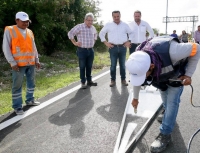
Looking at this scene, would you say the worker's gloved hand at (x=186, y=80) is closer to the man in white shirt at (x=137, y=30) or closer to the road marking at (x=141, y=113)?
the road marking at (x=141, y=113)

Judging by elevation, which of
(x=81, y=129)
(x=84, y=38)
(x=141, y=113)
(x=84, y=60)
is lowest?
(x=81, y=129)

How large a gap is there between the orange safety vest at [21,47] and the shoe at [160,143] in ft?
9.01

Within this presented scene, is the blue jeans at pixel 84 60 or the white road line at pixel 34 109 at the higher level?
the blue jeans at pixel 84 60

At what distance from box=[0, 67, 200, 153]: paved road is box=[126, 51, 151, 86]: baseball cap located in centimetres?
107

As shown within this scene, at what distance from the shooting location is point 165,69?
2.64 meters

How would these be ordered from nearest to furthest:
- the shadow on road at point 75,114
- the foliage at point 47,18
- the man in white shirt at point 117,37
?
the shadow on road at point 75,114, the man in white shirt at point 117,37, the foliage at point 47,18

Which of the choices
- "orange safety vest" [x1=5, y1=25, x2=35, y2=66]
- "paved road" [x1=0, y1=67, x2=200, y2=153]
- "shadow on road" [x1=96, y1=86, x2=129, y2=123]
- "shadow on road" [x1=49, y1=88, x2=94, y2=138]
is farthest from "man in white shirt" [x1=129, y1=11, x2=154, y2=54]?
"orange safety vest" [x1=5, y1=25, x2=35, y2=66]

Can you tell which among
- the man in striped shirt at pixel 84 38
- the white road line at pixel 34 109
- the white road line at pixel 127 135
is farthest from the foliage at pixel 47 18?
the white road line at pixel 127 135

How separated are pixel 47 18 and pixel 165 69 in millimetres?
8730

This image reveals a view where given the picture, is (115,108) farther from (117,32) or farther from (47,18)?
(47,18)

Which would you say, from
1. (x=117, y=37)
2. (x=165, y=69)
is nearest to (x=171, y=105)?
(x=165, y=69)

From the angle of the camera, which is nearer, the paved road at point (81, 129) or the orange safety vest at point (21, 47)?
the paved road at point (81, 129)

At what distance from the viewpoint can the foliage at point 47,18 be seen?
9781 mm

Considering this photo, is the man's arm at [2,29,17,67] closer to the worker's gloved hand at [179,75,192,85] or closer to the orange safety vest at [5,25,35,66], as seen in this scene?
the orange safety vest at [5,25,35,66]
